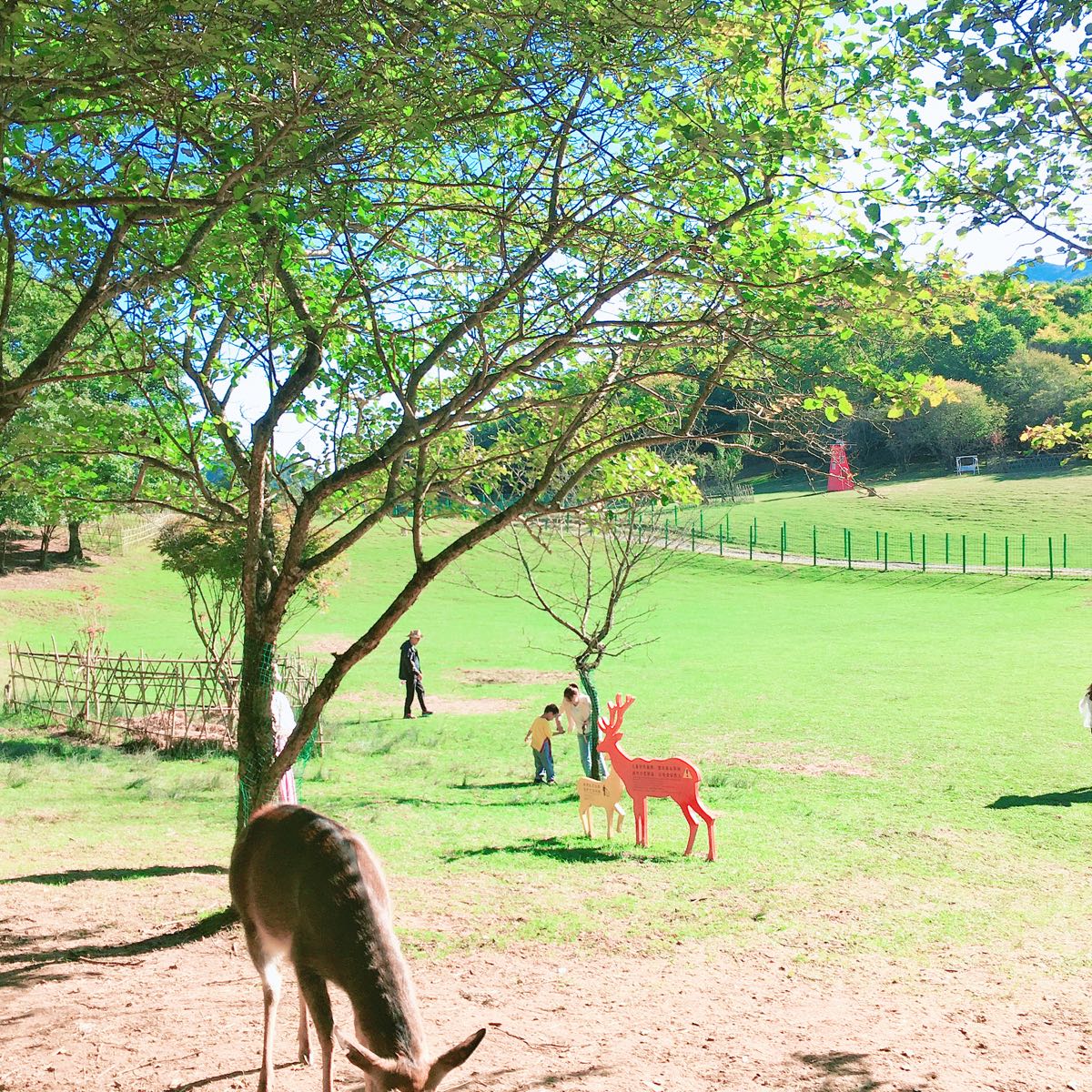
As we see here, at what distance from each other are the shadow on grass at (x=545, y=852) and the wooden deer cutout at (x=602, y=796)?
0.36 metres

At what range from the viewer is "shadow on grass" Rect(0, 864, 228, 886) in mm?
9406

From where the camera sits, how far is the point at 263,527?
29.2 ft

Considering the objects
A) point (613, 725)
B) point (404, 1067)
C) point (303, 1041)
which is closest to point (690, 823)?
point (613, 725)

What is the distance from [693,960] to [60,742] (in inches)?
538

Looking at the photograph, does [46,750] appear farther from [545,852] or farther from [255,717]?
[255,717]

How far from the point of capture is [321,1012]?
4219 millimetres

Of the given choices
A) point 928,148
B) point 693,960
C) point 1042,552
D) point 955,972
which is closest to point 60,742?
point 693,960

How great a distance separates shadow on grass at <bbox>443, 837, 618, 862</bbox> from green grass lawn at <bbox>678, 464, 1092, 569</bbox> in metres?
42.7

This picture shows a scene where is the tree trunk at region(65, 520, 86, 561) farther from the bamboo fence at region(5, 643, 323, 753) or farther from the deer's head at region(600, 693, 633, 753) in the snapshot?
the deer's head at region(600, 693, 633, 753)

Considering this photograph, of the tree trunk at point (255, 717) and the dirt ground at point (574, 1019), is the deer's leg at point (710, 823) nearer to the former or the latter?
the dirt ground at point (574, 1019)

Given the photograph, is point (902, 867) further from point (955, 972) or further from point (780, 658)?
point (780, 658)

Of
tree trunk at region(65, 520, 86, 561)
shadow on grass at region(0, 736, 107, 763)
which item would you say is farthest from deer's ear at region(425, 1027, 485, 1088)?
tree trunk at region(65, 520, 86, 561)

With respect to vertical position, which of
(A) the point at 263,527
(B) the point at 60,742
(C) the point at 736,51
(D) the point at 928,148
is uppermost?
(C) the point at 736,51

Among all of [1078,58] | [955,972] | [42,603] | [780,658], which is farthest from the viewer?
[42,603]
